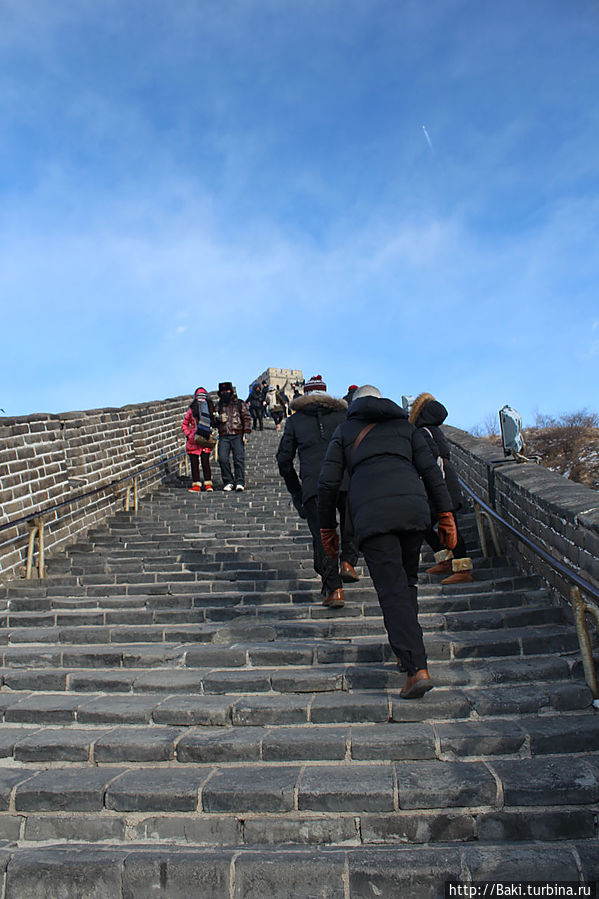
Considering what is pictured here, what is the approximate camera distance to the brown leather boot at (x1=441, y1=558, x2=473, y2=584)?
551 cm

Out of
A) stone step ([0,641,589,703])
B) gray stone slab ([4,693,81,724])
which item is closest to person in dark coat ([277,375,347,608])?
stone step ([0,641,589,703])

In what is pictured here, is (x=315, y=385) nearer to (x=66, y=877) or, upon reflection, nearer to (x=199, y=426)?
(x=66, y=877)

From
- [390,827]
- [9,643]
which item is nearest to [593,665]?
[390,827]

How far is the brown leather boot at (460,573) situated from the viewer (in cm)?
551

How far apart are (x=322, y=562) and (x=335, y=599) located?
0.32 metres

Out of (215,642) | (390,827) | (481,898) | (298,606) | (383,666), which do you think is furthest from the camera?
(298,606)

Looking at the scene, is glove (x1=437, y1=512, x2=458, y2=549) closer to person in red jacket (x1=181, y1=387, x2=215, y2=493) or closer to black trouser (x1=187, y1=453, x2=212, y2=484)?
person in red jacket (x1=181, y1=387, x2=215, y2=493)

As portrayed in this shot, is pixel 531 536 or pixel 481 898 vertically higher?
pixel 531 536

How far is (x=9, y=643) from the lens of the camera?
546cm

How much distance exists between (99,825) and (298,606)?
2.61m

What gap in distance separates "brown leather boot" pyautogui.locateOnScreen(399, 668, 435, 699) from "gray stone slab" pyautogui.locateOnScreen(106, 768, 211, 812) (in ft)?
3.73

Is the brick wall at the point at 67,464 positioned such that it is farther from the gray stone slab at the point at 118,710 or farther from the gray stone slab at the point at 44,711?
the gray stone slab at the point at 118,710

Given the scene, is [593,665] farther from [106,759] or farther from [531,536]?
[106,759]

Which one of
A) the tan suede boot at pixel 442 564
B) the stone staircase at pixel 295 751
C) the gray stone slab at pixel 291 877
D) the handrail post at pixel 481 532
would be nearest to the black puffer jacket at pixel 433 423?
the tan suede boot at pixel 442 564
